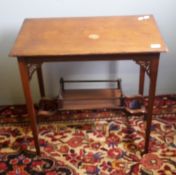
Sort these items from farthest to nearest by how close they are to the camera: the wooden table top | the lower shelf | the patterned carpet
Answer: the lower shelf → the patterned carpet → the wooden table top

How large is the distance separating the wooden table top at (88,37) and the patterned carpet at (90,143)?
0.72 m

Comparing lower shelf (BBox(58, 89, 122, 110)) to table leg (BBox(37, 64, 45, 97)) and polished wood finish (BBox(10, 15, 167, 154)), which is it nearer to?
table leg (BBox(37, 64, 45, 97))

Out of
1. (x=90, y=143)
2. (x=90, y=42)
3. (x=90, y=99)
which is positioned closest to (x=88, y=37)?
(x=90, y=42)

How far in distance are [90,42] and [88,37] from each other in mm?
60

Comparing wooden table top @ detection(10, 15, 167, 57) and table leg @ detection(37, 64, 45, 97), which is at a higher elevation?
wooden table top @ detection(10, 15, 167, 57)

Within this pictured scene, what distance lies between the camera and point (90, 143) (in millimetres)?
1807

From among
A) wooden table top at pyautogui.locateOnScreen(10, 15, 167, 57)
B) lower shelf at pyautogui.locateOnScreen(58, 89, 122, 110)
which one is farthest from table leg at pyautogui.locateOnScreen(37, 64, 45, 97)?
wooden table top at pyautogui.locateOnScreen(10, 15, 167, 57)

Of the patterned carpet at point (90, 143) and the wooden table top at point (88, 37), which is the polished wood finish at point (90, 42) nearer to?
the wooden table top at point (88, 37)

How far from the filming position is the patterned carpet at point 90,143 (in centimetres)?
165

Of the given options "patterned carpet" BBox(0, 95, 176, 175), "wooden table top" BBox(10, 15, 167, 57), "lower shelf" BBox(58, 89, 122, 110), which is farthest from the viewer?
"lower shelf" BBox(58, 89, 122, 110)

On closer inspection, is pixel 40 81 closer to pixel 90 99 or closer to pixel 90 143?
pixel 90 99

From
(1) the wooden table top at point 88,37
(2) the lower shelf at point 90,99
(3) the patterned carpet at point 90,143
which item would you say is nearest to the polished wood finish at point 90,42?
(1) the wooden table top at point 88,37

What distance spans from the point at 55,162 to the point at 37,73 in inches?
24.0

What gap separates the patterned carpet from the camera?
1.65 m
